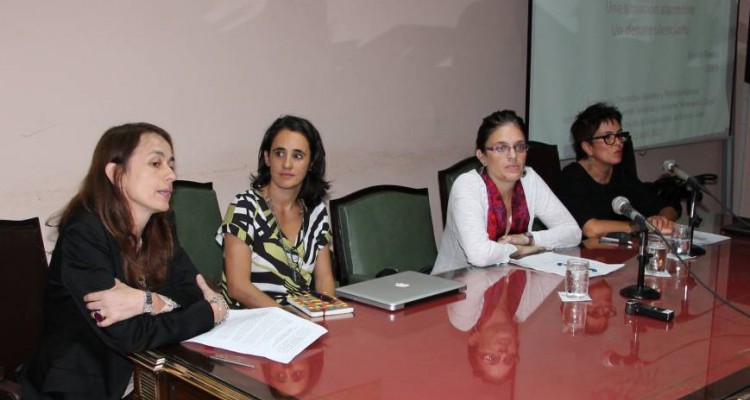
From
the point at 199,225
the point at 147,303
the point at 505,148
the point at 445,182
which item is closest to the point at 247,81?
the point at 199,225

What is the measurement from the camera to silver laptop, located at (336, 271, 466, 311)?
7.37ft

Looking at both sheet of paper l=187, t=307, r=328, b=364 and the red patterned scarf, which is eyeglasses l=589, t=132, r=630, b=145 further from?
sheet of paper l=187, t=307, r=328, b=364

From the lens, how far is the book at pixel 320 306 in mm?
2131

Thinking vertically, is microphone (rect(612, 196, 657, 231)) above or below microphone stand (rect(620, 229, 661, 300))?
above

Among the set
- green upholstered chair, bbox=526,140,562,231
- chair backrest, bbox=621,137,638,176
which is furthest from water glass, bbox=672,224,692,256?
green upholstered chair, bbox=526,140,562,231

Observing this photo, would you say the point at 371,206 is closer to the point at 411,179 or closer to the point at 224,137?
the point at 224,137

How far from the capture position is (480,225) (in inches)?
117

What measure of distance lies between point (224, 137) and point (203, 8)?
580 mm

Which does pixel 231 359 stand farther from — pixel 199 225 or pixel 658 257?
pixel 658 257

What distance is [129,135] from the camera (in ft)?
6.88

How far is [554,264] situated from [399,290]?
72 cm

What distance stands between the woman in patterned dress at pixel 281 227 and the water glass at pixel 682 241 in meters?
1.31

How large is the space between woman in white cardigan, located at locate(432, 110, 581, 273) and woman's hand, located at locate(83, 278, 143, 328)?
1.37 meters

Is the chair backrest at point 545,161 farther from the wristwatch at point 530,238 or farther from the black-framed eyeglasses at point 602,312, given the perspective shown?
the black-framed eyeglasses at point 602,312
